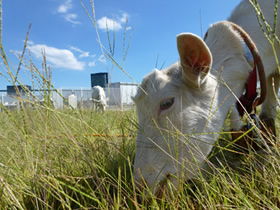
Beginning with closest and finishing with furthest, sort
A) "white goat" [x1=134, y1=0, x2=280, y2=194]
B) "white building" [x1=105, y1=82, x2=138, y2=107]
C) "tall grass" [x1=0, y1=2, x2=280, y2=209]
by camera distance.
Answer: "tall grass" [x1=0, y1=2, x2=280, y2=209], "white goat" [x1=134, y1=0, x2=280, y2=194], "white building" [x1=105, y1=82, x2=138, y2=107]

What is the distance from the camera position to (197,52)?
1.40 m

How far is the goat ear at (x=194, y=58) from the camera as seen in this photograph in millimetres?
1335

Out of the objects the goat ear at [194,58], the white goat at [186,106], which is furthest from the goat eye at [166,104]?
the goat ear at [194,58]

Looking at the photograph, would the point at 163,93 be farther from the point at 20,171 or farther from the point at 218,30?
the point at 20,171

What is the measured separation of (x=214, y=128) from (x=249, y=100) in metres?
0.57

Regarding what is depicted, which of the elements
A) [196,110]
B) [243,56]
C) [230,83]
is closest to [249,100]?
[230,83]

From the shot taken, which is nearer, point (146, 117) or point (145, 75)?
point (146, 117)

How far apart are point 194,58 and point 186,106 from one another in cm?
34

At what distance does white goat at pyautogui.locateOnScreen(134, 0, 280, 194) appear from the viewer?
1.32 meters

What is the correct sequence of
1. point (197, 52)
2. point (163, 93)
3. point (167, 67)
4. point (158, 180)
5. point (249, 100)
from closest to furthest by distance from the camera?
point (158, 180) < point (197, 52) < point (163, 93) < point (167, 67) < point (249, 100)

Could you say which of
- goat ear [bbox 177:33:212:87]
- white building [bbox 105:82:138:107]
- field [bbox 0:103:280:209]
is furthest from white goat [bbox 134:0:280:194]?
white building [bbox 105:82:138:107]

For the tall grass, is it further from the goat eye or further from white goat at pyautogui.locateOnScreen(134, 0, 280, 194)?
the goat eye

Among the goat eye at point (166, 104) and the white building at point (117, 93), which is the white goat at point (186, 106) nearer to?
the goat eye at point (166, 104)

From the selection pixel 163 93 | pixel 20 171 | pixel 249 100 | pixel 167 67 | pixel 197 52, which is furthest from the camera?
pixel 249 100
